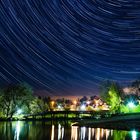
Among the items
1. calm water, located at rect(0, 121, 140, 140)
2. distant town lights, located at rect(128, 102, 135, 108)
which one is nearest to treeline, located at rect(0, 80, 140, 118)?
distant town lights, located at rect(128, 102, 135, 108)

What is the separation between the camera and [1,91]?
454 feet

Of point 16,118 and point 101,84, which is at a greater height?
point 101,84

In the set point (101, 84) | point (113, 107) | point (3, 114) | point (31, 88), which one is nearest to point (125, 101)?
point (113, 107)

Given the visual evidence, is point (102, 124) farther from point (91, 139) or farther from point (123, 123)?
point (91, 139)

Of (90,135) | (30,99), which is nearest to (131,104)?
(30,99)

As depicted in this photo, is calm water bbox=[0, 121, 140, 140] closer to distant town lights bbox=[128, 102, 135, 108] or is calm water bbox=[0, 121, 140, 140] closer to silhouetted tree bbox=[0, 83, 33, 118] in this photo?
silhouetted tree bbox=[0, 83, 33, 118]

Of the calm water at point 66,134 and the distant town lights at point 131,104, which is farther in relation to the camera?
the distant town lights at point 131,104

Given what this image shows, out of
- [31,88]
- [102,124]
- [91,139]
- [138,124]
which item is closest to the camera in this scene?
[91,139]

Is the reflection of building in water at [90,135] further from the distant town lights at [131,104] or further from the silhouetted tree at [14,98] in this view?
the distant town lights at [131,104]

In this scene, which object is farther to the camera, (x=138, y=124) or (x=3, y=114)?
(x=3, y=114)

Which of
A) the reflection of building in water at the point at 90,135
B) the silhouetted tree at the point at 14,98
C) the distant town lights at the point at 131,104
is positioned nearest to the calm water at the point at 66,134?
the reflection of building in water at the point at 90,135

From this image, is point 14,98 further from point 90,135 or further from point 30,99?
point 90,135

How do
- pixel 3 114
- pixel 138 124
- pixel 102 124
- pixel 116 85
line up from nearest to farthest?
pixel 138 124 < pixel 102 124 < pixel 3 114 < pixel 116 85

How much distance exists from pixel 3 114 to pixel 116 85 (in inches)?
2037
